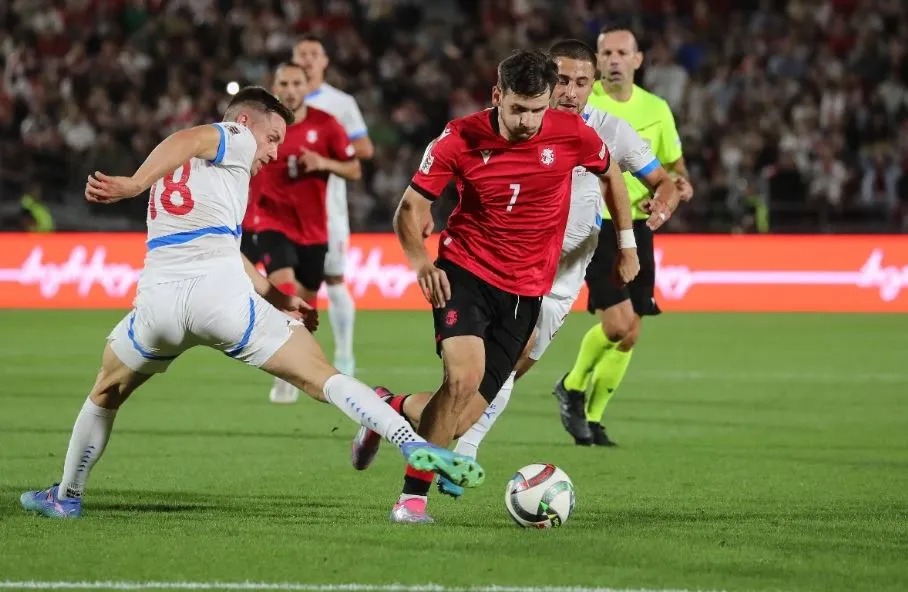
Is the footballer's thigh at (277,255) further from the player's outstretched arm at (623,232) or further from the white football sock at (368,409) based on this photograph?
the white football sock at (368,409)

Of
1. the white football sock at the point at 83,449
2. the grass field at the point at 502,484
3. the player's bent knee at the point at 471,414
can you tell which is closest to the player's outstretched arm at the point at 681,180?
the grass field at the point at 502,484

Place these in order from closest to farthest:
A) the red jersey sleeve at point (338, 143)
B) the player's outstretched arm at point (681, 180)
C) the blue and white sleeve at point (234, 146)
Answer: the blue and white sleeve at point (234, 146), the player's outstretched arm at point (681, 180), the red jersey sleeve at point (338, 143)

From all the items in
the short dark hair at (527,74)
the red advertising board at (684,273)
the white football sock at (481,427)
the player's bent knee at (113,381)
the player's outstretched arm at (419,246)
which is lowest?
the red advertising board at (684,273)

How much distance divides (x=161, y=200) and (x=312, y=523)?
153 cm

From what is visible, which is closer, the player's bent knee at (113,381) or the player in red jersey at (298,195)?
the player's bent knee at (113,381)

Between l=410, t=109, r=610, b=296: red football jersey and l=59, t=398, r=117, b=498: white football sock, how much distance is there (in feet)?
5.60

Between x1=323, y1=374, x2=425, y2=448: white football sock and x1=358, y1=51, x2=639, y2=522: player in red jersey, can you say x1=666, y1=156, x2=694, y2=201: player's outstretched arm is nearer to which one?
x1=358, y1=51, x2=639, y2=522: player in red jersey

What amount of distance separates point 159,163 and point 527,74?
1.56m

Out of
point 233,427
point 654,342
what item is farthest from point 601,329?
point 654,342

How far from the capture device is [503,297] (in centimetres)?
712

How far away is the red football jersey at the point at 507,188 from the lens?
22.7 feet

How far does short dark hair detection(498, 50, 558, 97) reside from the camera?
21.6 feet

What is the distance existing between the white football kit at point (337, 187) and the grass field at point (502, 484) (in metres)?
1.05

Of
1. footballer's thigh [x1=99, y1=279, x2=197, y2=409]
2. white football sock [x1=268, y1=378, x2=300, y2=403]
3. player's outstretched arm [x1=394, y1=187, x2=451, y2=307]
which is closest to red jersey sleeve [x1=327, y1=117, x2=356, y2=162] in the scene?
white football sock [x1=268, y1=378, x2=300, y2=403]
